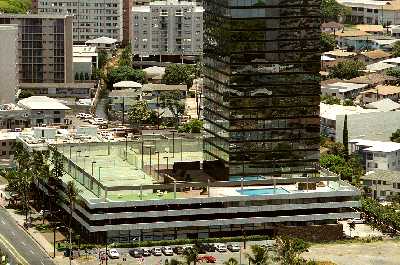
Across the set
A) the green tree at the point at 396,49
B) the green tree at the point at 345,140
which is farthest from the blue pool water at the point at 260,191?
the green tree at the point at 396,49

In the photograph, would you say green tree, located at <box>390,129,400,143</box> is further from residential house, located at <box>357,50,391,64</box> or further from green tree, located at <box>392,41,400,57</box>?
green tree, located at <box>392,41,400,57</box>

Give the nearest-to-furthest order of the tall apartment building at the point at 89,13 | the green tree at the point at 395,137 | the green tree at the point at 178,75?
the green tree at the point at 395,137, the green tree at the point at 178,75, the tall apartment building at the point at 89,13

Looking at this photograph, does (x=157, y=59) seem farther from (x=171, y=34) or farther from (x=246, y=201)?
(x=246, y=201)

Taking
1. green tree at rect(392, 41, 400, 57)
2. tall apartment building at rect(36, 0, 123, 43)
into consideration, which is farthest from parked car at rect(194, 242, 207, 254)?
tall apartment building at rect(36, 0, 123, 43)

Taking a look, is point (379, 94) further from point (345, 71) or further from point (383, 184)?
point (383, 184)

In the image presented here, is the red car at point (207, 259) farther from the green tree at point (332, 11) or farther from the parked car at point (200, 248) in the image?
the green tree at point (332, 11)
